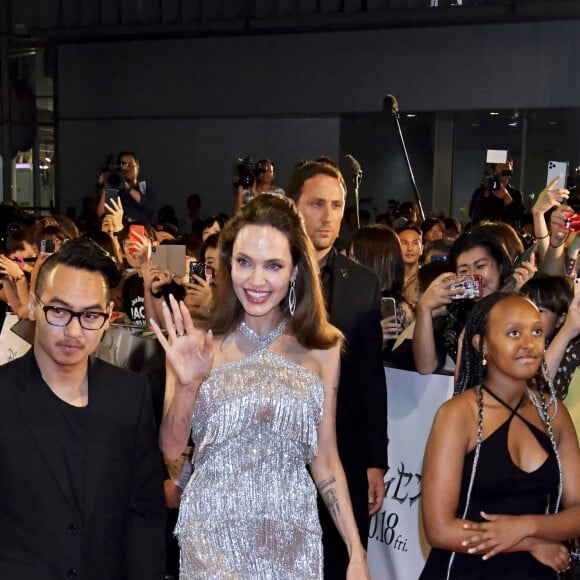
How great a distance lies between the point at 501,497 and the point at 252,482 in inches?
32.3

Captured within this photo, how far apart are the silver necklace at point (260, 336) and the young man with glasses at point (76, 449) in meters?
0.48

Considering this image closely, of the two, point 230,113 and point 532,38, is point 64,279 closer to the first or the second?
point 532,38

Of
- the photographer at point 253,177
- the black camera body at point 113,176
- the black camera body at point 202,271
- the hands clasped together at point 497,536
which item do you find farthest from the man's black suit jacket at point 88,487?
the black camera body at point 113,176

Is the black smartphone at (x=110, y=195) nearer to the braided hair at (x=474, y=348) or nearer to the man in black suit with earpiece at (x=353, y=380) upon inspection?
the man in black suit with earpiece at (x=353, y=380)

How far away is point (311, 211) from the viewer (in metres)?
4.34

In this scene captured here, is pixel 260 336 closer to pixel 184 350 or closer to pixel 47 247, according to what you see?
pixel 184 350

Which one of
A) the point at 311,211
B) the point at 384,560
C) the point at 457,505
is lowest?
the point at 384,560

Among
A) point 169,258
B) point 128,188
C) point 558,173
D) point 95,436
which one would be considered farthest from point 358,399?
point 128,188

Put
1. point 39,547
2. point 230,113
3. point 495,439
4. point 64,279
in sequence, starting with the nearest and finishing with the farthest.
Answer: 1. point 39,547
2. point 64,279
3. point 495,439
4. point 230,113

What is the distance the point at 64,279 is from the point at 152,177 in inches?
535

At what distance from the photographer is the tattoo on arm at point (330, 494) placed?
11.1 feet

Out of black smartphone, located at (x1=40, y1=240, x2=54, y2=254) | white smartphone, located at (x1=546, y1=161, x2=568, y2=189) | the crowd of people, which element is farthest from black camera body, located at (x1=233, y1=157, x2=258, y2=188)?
the crowd of people

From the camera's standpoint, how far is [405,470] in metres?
4.93

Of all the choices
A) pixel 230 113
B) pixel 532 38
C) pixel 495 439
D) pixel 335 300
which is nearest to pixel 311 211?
pixel 335 300
